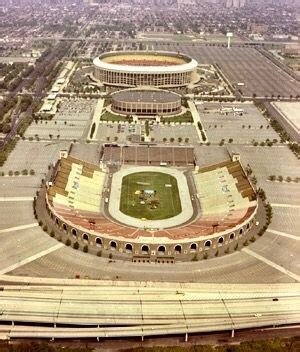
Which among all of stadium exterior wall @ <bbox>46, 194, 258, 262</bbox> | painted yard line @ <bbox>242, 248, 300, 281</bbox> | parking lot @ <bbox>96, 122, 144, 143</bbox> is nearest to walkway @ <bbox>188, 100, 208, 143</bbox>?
parking lot @ <bbox>96, 122, 144, 143</bbox>

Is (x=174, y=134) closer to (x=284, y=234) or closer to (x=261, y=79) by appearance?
(x=284, y=234)

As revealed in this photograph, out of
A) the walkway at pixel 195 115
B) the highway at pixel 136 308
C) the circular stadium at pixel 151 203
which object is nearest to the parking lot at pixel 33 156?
the circular stadium at pixel 151 203

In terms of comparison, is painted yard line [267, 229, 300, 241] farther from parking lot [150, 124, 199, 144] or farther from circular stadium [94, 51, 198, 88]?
circular stadium [94, 51, 198, 88]

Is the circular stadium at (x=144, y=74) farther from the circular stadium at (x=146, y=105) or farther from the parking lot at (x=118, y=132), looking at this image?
the parking lot at (x=118, y=132)

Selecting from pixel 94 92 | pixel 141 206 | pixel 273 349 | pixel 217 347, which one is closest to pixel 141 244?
pixel 141 206

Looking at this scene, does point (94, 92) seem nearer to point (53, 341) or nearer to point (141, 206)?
point (141, 206)
